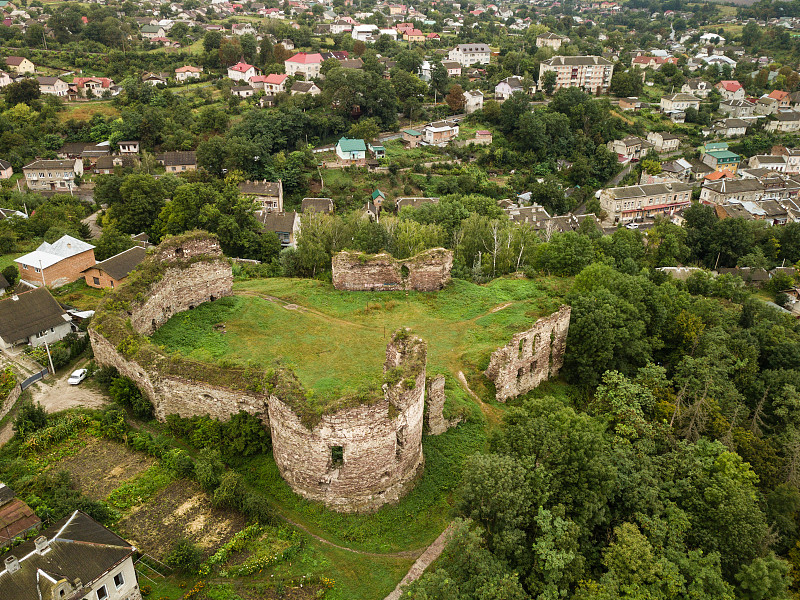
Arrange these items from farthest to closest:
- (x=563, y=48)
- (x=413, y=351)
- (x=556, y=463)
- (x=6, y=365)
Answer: (x=563, y=48) < (x=6, y=365) < (x=413, y=351) < (x=556, y=463)

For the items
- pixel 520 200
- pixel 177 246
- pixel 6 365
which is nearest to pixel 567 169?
pixel 520 200

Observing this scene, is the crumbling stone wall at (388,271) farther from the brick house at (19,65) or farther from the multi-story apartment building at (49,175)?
the brick house at (19,65)

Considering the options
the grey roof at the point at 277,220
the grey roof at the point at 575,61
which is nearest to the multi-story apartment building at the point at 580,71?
the grey roof at the point at 575,61

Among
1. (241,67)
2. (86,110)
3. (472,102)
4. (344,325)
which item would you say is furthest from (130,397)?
(241,67)

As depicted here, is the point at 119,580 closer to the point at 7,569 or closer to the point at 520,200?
the point at 7,569

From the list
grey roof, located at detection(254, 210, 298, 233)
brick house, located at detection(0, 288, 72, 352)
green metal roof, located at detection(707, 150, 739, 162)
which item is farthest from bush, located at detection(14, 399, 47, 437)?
green metal roof, located at detection(707, 150, 739, 162)

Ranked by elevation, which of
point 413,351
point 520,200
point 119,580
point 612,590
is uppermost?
point 413,351
